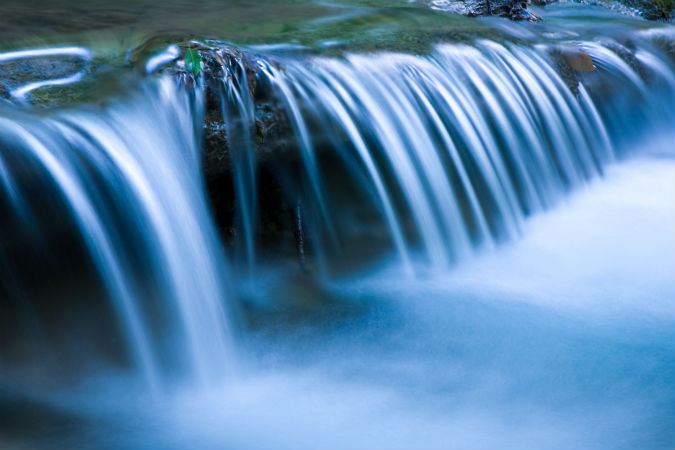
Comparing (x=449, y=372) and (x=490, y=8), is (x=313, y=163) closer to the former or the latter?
(x=449, y=372)

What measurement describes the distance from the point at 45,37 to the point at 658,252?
11.1 feet

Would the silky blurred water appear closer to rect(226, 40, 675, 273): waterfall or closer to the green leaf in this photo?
rect(226, 40, 675, 273): waterfall

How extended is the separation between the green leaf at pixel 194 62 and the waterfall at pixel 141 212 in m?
0.17

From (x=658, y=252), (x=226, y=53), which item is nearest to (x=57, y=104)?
(x=226, y=53)

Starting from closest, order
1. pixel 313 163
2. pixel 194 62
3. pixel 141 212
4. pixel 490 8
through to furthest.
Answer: pixel 141 212 → pixel 194 62 → pixel 313 163 → pixel 490 8

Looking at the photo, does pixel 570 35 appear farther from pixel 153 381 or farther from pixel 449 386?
pixel 153 381

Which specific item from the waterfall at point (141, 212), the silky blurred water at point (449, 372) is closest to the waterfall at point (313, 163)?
the waterfall at point (141, 212)

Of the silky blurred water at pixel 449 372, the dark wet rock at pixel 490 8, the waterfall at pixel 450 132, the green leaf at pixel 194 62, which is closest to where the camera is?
the silky blurred water at pixel 449 372

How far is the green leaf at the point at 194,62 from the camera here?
321 centimetres

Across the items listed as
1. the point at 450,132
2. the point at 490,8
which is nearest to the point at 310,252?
the point at 450,132

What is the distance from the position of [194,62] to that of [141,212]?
2.42 ft

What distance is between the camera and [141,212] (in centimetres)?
289

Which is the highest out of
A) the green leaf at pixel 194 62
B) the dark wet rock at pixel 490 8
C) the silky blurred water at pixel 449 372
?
the dark wet rock at pixel 490 8

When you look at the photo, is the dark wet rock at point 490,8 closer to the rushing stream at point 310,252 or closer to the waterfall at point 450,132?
the waterfall at point 450,132
